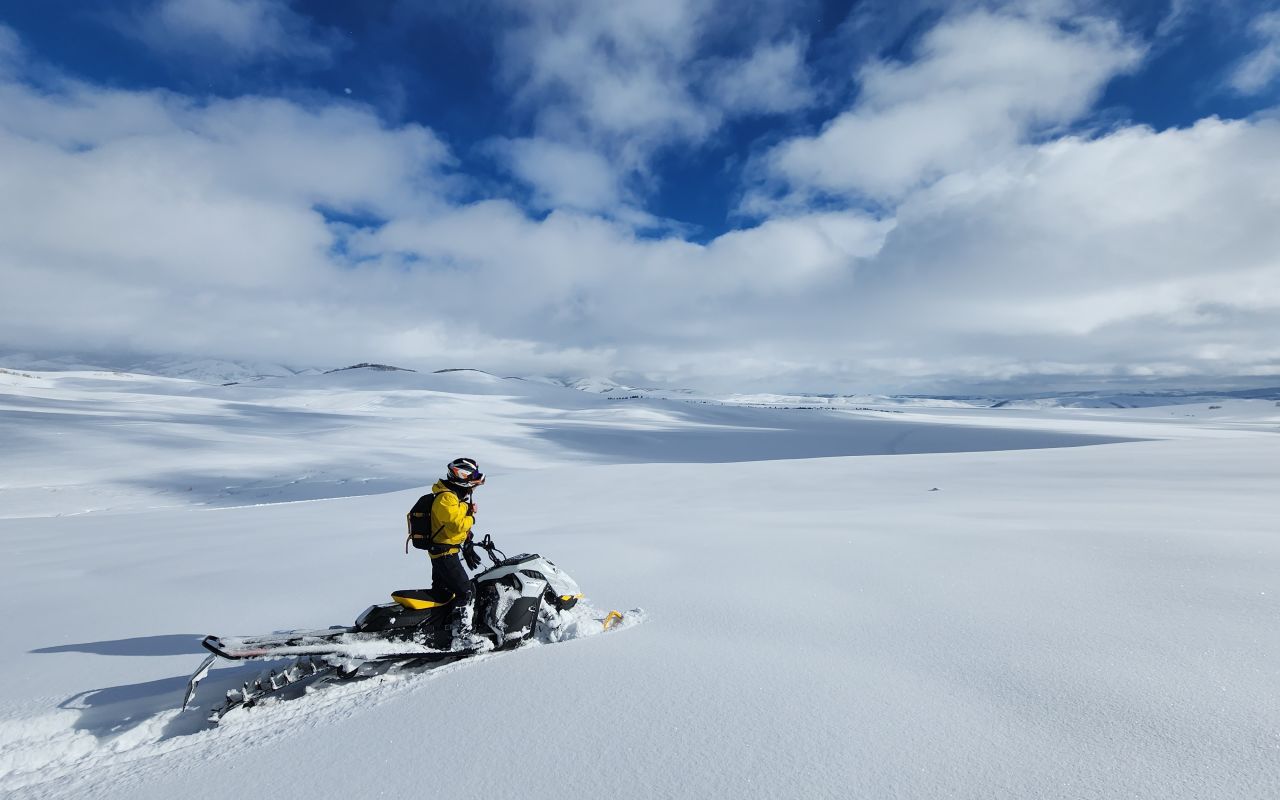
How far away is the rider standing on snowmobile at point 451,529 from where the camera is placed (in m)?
4.61

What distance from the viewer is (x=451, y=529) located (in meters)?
4.61

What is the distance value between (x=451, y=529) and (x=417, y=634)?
2.69 ft

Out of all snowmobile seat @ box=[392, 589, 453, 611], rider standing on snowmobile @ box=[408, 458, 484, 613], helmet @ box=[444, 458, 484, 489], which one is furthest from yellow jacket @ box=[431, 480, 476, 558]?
snowmobile seat @ box=[392, 589, 453, 611]

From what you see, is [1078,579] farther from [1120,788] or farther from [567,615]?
[567,615]

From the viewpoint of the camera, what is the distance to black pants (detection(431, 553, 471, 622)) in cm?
466

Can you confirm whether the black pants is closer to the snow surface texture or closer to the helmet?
the snow surface texture

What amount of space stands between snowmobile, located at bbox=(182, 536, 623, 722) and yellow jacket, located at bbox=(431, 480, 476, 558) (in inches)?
13.8

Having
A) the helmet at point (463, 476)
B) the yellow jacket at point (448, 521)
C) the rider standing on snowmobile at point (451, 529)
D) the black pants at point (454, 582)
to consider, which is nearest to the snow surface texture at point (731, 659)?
the black pants at point (454, 582)

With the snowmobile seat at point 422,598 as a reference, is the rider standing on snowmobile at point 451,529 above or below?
above

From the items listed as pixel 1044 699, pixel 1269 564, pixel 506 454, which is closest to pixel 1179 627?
pixel 1044 699

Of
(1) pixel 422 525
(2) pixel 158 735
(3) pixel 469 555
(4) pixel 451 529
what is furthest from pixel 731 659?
(2) pixel 158 735

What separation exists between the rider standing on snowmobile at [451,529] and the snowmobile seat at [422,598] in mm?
34

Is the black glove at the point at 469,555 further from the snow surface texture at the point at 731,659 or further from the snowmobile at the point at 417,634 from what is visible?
the snow surface texture at the point at 731,659

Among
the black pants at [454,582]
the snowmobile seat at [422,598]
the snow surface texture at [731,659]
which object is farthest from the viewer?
the black pants at [454,582]
